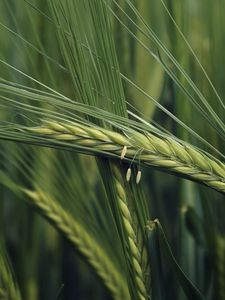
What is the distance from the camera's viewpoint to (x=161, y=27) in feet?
4.38

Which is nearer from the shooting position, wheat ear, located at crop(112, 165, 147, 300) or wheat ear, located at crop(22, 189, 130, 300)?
wheat ear, located at crop(112, 165, 147, 300)

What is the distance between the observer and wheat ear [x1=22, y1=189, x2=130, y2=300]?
1.01 m

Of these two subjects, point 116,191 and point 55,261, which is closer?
point 116,191

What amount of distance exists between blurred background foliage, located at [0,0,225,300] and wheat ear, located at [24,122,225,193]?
0.16m

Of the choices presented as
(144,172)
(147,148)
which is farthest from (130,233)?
(144,172)

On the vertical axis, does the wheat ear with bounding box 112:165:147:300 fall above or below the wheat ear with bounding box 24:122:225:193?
below

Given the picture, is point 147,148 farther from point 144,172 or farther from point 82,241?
point 144,172

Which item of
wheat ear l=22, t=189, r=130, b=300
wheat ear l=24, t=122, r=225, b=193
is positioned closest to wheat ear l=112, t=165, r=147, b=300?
wheat ear l=24, t=122, r=225, b=193

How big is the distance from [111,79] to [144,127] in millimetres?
64

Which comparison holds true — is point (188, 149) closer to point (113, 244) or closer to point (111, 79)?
point (111, 79)

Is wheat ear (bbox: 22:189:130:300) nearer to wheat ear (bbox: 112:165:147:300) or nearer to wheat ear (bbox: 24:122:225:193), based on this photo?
wheat ear (bbox: 112:165:147:300)

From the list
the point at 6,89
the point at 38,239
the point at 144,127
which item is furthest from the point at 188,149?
the point at 38,239

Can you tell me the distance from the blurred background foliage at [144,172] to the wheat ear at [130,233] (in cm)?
4

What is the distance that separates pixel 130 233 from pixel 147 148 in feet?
0.35
